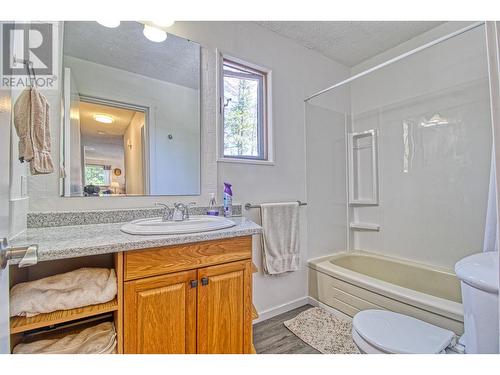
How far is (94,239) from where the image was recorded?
91cm

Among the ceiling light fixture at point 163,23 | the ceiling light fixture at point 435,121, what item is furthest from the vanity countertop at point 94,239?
the ceiling light fixture at point 435,121

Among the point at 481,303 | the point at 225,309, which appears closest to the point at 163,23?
the point at 225,309

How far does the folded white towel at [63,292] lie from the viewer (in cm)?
77

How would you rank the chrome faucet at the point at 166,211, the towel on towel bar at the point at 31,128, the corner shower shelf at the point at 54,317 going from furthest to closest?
1. the chrome faucet at the point at 166,211
2. the towel on towel bar at the point at 31,128
3. the corner shower shelf at the point at 54,317

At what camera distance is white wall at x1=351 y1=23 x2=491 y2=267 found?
1.73 meters

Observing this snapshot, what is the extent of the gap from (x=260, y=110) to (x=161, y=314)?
1.66 m

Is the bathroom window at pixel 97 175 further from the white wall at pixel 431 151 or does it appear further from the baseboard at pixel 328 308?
the white wall at pixel 431 151

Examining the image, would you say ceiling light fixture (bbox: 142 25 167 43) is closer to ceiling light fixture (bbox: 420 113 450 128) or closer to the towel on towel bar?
the towel on towel bar

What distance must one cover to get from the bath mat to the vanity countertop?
101cm

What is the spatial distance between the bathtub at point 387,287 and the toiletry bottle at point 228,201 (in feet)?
3.42

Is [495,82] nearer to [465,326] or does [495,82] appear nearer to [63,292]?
[465,326]

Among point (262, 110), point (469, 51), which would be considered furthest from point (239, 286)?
point (469, 51)

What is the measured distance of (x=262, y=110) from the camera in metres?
1.96
